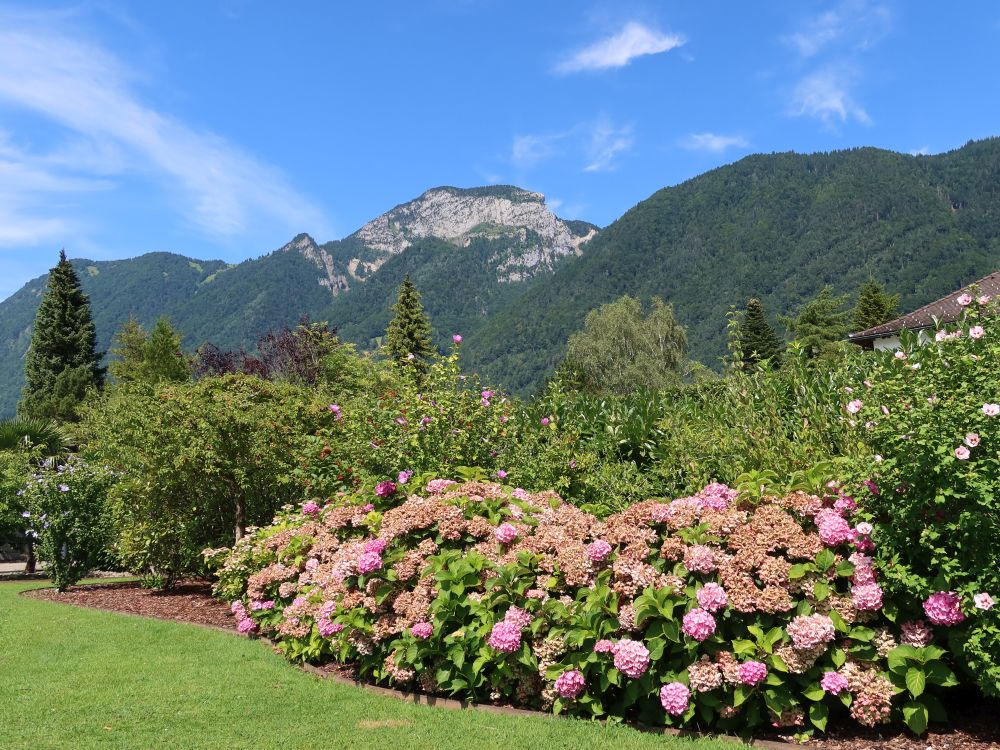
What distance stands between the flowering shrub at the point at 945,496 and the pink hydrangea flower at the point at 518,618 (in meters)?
1.69

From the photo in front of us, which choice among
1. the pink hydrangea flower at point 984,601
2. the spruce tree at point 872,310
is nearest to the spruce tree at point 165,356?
the pink hydrangea flower at point 984,601

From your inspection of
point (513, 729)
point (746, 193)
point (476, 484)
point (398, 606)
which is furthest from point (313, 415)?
point (746, 193)

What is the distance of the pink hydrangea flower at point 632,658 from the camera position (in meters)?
3.42

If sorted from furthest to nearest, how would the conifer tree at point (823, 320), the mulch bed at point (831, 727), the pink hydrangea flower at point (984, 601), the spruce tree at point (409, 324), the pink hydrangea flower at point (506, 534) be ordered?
1. the conifer tree at point (823, 320)
2. the spruce tree at point (409, 324)
3. the pink hydrangea flower at point (506, 534)
4. the mulch bed at point (831, 727)
5. the pink hydrangea flower at point (984, 601)

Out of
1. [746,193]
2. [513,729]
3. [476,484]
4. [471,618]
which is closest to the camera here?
[513,729]

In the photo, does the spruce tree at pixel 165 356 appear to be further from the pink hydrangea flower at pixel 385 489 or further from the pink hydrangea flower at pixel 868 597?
the pink hydrangea flower at pixel 868 597

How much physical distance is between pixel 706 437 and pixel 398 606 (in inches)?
111

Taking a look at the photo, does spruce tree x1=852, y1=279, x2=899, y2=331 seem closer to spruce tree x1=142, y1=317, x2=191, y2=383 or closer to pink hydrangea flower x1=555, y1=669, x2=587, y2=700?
spruce tree x1=142, y1=317, x2=191, y2=383

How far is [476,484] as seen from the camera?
16.4 feet

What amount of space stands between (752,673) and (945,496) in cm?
112

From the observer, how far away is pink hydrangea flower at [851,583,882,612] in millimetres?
3336

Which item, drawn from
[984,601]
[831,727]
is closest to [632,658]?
[831,727]

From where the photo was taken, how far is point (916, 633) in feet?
10.9

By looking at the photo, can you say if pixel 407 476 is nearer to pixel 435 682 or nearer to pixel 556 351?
pixel 435 682
